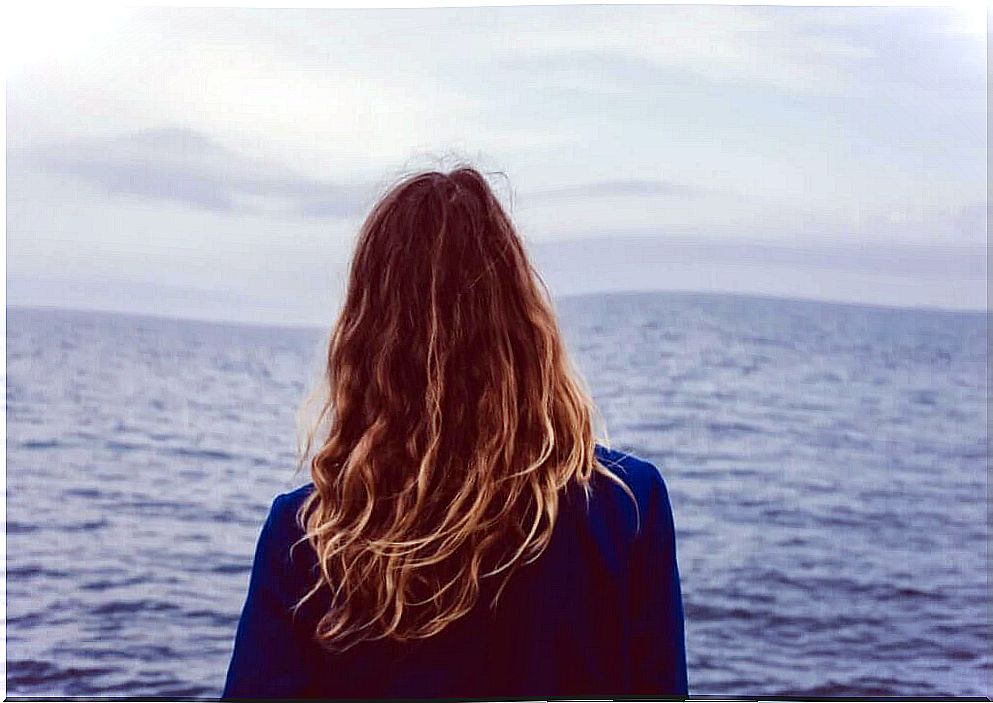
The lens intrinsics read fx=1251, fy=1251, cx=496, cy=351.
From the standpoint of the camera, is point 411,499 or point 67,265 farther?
point 67,265

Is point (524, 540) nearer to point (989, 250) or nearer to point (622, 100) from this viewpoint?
point (622, 100)

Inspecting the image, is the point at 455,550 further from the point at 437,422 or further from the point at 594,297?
the point at 594,297

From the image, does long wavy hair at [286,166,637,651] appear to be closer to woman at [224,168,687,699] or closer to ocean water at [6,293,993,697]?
woman at [224,168,687,699]

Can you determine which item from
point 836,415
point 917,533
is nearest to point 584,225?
point 836,415

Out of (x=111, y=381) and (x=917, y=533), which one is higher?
(x=111, y=381)

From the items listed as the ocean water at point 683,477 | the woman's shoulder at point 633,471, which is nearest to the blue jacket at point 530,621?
the woman's shoulder at point 633,471

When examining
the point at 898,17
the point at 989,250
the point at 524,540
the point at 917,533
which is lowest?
the point at 917,533

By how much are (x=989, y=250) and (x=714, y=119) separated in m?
0.68

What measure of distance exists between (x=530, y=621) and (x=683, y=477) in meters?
1.59

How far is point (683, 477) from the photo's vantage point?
3041 mm

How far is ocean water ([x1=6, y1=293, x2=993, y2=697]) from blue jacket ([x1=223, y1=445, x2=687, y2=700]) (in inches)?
55.6

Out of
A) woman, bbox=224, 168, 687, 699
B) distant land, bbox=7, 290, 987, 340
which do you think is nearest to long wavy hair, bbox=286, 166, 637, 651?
woman, bbox=224, 168, 687, 699

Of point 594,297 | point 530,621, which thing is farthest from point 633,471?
point 594,297

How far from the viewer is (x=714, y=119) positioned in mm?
2846
